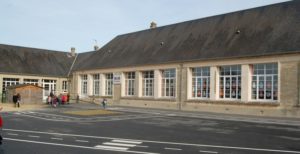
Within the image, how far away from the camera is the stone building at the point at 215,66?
23.6 m

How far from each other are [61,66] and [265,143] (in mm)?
42383

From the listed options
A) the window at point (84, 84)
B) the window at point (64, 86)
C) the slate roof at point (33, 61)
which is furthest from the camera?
the window at point (64, 86)

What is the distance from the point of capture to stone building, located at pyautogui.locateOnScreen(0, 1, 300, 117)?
77.3ft

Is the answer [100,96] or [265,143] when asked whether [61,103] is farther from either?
[265,143]

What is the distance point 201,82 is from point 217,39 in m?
4.22

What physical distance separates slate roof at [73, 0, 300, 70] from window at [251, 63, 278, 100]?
1217mm

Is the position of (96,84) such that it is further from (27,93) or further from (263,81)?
(263,81)

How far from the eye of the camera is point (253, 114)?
24.6m

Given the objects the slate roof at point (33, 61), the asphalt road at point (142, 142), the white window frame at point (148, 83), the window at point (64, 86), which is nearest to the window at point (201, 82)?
the white window frame at point (148, 83)

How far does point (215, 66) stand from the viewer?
90.7ft

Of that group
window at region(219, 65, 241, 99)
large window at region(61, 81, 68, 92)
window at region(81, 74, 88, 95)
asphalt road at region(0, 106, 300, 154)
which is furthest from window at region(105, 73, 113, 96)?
asphalt road at region(0, 106, 300, 154)

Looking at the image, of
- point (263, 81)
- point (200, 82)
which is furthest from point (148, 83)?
point (263, 81)

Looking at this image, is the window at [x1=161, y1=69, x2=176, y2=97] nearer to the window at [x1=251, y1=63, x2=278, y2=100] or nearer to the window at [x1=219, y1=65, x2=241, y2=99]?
the window at [x1=219, y1=65, x2=241, y2=99]

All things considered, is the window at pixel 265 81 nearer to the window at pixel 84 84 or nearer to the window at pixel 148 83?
the window at pixel 148 83
